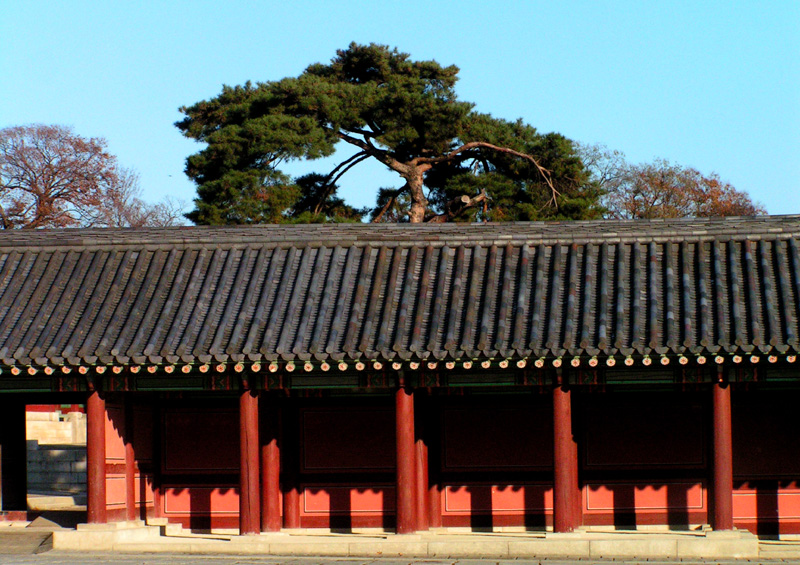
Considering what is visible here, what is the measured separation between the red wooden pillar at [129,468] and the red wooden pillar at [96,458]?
926 millimetres

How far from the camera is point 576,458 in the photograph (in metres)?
16.8

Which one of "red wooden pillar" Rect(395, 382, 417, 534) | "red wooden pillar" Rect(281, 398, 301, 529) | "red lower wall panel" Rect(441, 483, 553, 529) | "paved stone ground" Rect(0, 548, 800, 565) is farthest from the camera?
"red wooden pillar" Rect(281, 398, 301, 529)

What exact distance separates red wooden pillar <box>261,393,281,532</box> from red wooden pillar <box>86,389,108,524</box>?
2.33 m

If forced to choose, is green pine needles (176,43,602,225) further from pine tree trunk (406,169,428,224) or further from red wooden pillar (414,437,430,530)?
red wooden pillar (414,437,430,530)

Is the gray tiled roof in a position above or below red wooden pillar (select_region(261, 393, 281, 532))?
above

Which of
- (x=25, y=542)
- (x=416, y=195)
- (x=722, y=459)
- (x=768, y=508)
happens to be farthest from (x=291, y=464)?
(x=416, y=195)

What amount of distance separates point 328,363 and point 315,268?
87.7 inches

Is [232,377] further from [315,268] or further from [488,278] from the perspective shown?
[488,278]

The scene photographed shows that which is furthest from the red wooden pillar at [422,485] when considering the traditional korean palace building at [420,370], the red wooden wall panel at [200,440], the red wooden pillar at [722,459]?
the red wooden pillar at [722,459]

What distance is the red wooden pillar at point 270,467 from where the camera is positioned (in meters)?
16.1

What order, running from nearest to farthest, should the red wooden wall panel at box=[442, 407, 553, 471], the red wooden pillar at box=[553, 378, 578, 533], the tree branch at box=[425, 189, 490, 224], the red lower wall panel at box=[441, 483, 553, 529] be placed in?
the red wooden pillar at box=[553, 378, 578, 533]
the red lower wall panel at box=[441, 483, 553, 529]
the red wooden wall panel at box=[442, 407, 553, 471]
the tree branch at box=[425, 189, 490, 224]

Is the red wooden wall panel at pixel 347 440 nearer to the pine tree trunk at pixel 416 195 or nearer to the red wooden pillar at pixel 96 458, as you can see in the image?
the red wooden pillar at pixel 96 458

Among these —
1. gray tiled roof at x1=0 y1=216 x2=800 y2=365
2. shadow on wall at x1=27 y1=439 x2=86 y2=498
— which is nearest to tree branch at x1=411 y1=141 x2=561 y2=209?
shadow on wall at x1=27 y1=439 x2=86 y2=498

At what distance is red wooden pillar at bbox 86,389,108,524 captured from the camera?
621 inches
